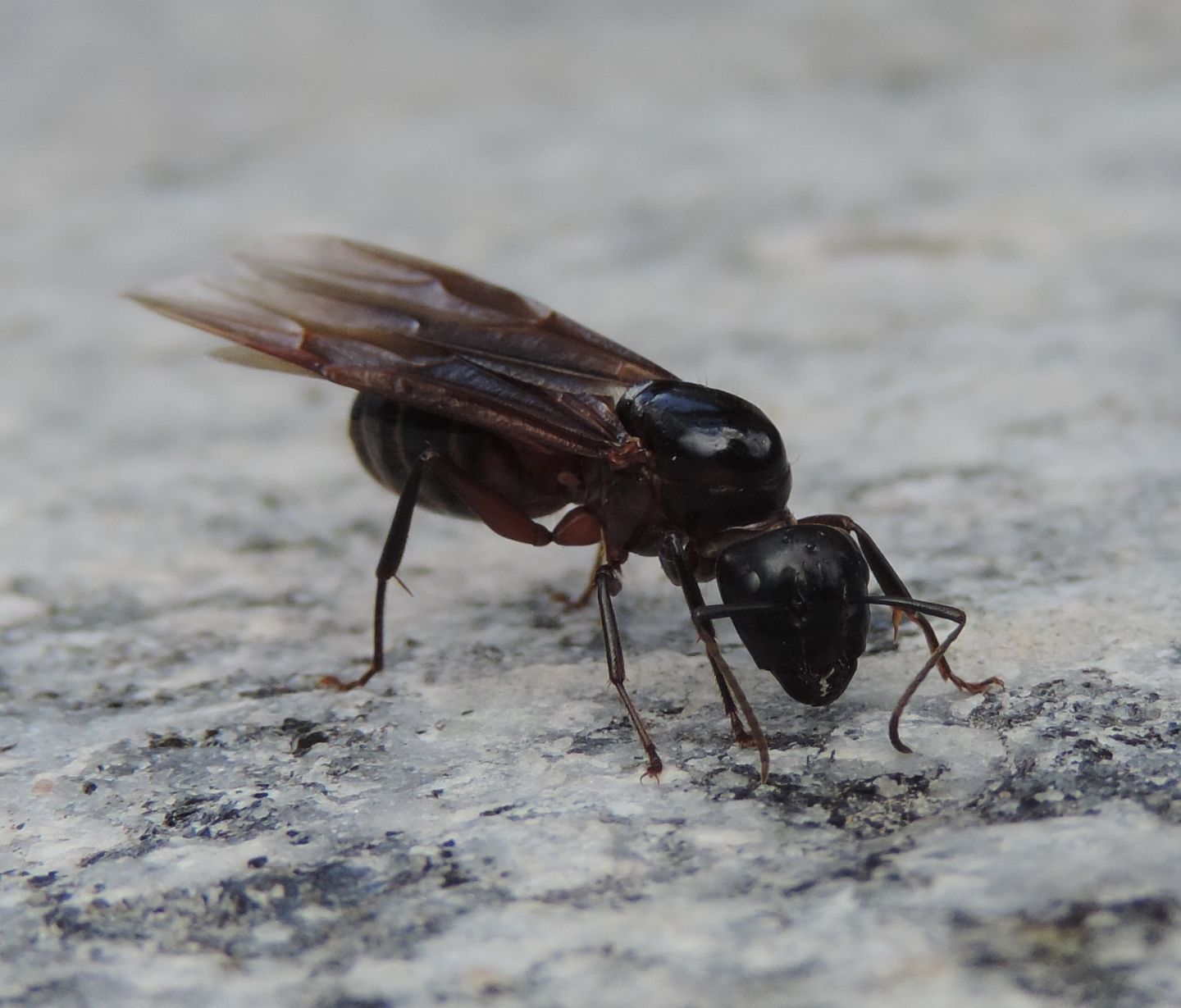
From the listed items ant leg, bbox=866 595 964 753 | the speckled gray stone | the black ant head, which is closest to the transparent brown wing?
the speckled gray stone

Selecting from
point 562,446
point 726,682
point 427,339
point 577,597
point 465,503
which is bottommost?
point 726,682

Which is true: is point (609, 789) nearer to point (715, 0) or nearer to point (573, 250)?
point (573, 250)

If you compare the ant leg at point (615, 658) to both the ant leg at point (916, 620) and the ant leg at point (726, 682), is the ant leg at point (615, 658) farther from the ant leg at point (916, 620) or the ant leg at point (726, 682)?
the ant leg at point (916, 620)

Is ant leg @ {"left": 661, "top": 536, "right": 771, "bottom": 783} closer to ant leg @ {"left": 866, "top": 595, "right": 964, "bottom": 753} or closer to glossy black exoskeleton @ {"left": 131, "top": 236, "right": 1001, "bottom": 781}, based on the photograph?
glossy black exoskeleton @ {"left": 131, "top": 236, "right": 1001, "bottom": 781}

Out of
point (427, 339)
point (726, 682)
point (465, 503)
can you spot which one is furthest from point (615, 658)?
point (427, 339)

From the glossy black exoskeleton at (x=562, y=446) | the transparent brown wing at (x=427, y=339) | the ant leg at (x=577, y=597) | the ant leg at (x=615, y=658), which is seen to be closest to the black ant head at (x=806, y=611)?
the glossy black exoskeleton at (x=562, y=446)

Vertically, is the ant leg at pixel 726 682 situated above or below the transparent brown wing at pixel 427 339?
below

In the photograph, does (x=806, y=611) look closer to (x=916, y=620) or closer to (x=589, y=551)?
(x=916, y=620)
